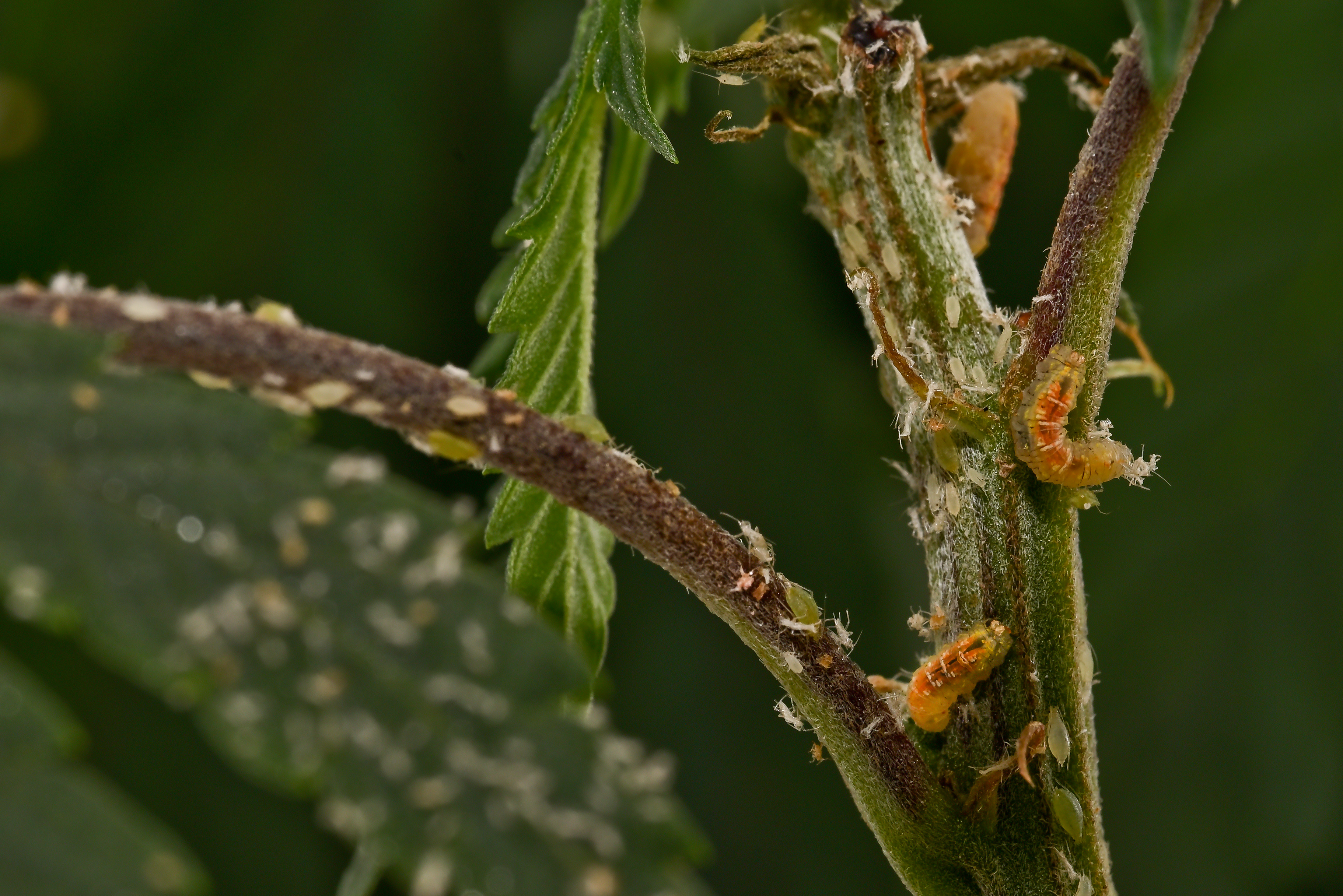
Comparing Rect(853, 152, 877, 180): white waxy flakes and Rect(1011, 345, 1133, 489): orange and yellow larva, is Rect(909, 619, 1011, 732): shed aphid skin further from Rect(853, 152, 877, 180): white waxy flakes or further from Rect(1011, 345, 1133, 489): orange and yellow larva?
Rect(853, 152, 877, 180): white waxy flakes

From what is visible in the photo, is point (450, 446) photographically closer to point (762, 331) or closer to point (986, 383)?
point (986, 383)

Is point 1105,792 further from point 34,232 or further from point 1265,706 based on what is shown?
point 34,232

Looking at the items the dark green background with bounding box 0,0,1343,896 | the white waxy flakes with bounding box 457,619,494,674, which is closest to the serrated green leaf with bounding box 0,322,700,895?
the white waxy flakes with bounding box 457,619,494,674

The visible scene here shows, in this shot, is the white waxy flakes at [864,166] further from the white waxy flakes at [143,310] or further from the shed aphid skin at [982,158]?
the white waxy flakes at [143,310]

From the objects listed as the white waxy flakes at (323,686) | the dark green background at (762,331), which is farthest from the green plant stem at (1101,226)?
the dark green background at (762,331)

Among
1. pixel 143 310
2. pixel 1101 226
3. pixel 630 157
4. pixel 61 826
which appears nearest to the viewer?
pixel 61 826

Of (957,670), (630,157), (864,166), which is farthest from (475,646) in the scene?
(630,157)
